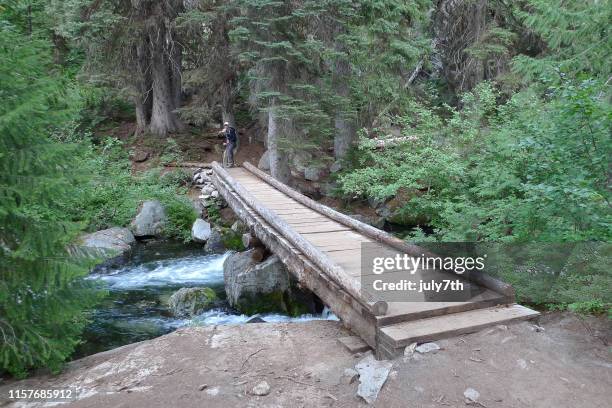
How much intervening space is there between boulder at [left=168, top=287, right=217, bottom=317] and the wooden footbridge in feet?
5.56

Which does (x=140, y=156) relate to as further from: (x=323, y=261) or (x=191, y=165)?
(x=323, y=261)

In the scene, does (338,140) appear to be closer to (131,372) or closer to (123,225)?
(123,225)

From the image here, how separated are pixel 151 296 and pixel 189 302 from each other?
1.47 meters

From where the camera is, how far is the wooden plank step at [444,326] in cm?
434

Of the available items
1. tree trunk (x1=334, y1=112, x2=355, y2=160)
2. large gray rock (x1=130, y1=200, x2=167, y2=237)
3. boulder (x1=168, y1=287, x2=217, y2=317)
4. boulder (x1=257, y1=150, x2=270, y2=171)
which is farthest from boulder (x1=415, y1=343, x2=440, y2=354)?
boulder (x1=257, y1=150, x2=270, y2=171)

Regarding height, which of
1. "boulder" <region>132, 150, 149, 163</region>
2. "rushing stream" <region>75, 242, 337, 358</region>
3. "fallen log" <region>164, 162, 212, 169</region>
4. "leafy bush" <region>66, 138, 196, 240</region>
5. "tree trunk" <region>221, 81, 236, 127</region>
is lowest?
"rushing stream" <region>75, 242, 337, 358</region>

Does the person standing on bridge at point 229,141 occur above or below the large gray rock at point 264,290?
above

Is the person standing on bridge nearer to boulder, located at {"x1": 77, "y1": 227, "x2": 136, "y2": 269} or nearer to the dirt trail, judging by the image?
boulder, located at {"x1": 77, "y1": 227, "x2": 136, "y2": 269}

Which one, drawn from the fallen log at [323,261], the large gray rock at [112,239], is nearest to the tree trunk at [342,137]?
the fallen log at [323,261]

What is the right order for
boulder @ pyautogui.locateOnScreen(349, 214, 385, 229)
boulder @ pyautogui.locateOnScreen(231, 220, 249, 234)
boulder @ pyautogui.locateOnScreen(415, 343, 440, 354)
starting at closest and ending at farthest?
boulder @ pyautogui.locateOnScreen(415, 343, 440, 354), boulder @ pyautogui.locateOnScreen(231, 220, 249, 234), boulder @ pyautogui.locateOnScreen(349, 214, 385, 229)

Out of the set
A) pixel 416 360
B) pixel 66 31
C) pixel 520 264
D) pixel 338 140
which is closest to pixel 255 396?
pixel 416 360

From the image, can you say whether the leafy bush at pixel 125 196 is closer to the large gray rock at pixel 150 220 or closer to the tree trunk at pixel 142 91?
the large gray rock at pixel 150 220

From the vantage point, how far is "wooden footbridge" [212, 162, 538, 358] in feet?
15.0

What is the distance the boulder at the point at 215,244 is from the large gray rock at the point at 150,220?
76.8 inches
